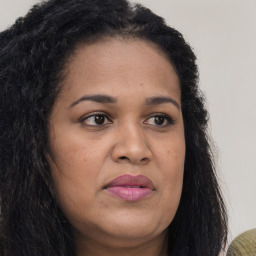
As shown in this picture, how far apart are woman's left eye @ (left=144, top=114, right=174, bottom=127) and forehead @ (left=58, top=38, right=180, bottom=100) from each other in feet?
0.28

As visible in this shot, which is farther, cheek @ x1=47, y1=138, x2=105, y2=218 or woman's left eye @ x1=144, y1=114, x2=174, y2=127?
woman's left eye @ x1=144, y1=114, x2=174, y2=127

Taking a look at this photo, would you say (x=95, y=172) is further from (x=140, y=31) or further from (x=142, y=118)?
(x=140, y=31)

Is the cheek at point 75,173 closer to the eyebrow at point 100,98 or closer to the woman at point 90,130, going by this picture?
the woman at point 90,130

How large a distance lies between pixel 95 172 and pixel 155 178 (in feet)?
0.59

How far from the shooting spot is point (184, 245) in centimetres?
237

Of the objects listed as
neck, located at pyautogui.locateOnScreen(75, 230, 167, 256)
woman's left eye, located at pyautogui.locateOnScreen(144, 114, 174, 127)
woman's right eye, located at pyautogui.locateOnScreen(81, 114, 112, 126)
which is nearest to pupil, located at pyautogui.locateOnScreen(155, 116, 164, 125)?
woman's left eye, located at pyautogui.locateOnScreen(144, 114, 174, 127)

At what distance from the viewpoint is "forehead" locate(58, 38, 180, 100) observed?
2.11m

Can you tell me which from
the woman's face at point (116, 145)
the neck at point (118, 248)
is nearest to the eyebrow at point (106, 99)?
the woman's face at point (116, 145)

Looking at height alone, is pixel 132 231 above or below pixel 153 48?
below

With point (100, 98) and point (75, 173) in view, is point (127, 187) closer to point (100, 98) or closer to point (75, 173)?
point (75, 173)

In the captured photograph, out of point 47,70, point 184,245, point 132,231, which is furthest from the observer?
point 184,245

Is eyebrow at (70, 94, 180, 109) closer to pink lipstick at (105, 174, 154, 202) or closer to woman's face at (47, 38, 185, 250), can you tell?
woman's face at (47, 38, 185, 250)

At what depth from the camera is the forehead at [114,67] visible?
2109 millimetres

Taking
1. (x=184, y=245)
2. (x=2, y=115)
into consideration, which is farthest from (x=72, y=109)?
(x=184, y=245)
